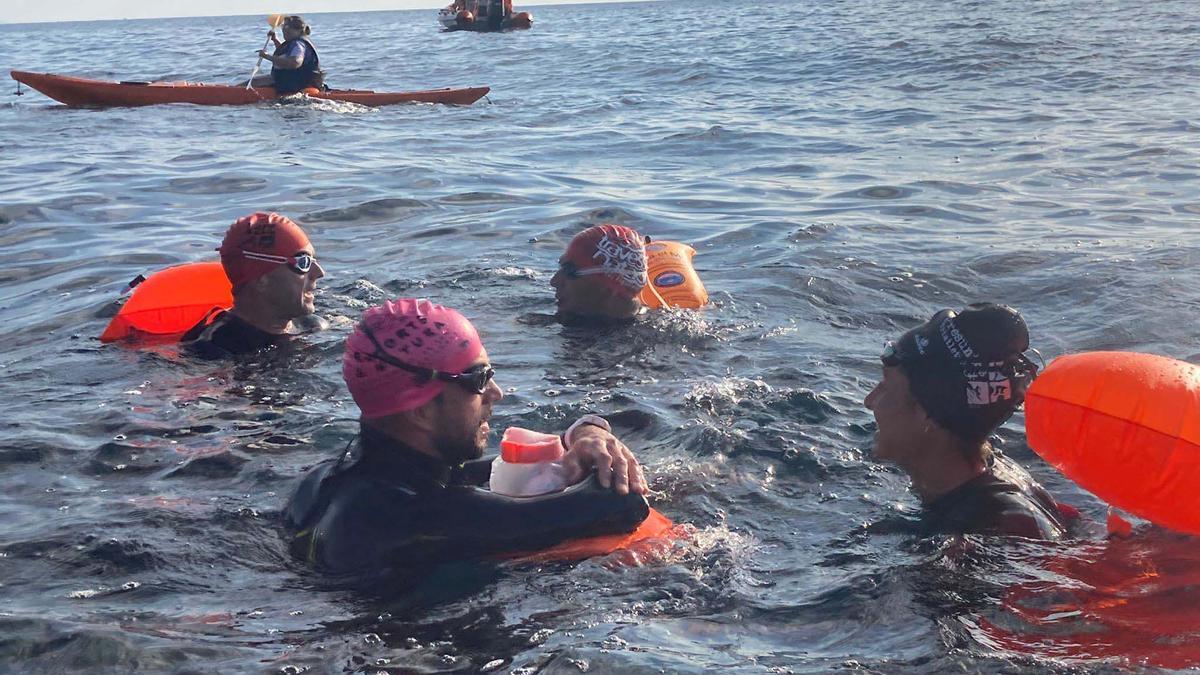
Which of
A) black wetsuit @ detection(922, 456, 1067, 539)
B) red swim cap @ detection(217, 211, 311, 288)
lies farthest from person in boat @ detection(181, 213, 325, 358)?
black wetsuit @ detection(922, 456, 1067, 539)

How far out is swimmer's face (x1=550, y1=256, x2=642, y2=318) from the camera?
9.42 meters

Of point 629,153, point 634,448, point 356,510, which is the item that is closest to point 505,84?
point 629,153

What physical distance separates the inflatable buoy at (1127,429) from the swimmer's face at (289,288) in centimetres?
558

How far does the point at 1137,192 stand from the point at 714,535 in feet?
37.8

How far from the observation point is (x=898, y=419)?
5.55 meters

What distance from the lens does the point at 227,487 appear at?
21.9 ft

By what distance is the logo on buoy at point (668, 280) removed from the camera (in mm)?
10156

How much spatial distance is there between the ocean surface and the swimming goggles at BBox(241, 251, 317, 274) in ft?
2.43

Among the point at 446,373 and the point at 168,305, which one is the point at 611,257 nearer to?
the point at 168,305

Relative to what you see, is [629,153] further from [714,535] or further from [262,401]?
[714,535]

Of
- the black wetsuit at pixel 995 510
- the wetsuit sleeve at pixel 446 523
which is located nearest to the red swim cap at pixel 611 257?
the black wetsuit at pixel 995 510

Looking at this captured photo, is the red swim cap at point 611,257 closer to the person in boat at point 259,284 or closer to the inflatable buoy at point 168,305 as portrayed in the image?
the person in boat at point 259,284

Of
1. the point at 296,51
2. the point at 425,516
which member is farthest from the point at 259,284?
the point at 296,51

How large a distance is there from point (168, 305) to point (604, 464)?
5.29m
